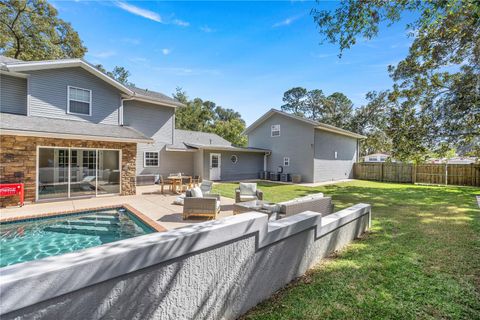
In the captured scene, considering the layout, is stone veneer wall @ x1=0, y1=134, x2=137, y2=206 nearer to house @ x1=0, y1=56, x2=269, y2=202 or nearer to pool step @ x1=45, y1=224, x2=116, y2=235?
house @ x1=0, y1=56, x2=269, y2=202

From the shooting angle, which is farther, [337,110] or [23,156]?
[337,110]

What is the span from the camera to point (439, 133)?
12.3 metres

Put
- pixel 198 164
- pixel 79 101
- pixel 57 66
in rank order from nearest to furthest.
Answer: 1. pixel 57 66
2. pixel 79 101
3. pixel 198 164

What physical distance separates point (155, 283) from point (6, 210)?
909cm

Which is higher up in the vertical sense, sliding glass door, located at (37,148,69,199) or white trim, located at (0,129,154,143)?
white trim, located at (0,129,154,143)

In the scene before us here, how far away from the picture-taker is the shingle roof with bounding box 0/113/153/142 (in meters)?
8.20

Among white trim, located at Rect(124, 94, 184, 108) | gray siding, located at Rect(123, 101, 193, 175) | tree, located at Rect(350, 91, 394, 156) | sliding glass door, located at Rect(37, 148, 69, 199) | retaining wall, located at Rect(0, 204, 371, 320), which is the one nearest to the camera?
retaining wall, located at Rect(0, 204, 371, 320)

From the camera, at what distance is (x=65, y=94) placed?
1093 centimetres

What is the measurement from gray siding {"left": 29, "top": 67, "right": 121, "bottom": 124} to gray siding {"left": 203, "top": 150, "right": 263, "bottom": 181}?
7333 millimetres

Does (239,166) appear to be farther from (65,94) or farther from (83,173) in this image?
(65,94)

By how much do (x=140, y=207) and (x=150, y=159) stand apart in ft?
26.8

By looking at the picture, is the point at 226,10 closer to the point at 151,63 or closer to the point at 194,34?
the point at 194,34

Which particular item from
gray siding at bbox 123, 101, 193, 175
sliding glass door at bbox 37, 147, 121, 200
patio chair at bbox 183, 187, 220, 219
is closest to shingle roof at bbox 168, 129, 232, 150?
gray siding at bbox 123, 101, 193, 175

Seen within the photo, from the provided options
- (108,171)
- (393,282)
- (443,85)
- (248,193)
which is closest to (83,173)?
(108,171)
